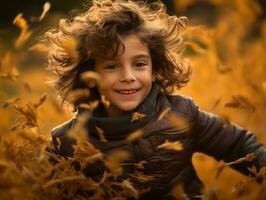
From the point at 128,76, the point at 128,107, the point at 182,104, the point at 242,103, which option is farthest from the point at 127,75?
the point at 242,103

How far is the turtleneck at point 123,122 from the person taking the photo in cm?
219

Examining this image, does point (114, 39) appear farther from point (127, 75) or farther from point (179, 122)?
point (179, 122)

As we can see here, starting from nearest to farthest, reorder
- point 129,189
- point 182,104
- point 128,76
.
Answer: point 129,189 < point 128,76 < point 182,104

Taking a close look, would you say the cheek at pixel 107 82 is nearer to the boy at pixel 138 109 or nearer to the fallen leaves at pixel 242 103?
the boy at pixel 138 109

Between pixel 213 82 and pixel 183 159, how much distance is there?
144cm

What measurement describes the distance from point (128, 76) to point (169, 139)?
0.90ft

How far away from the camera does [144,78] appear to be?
88.4 inches

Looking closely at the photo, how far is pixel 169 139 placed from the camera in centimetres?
225

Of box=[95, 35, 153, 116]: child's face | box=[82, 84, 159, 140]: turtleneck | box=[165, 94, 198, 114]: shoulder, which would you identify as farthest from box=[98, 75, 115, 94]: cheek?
box=[165, 94, 198, 114]: shoulder

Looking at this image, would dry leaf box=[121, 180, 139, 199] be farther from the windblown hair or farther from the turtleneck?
the windblown hair

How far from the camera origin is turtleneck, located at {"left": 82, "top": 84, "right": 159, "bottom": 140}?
2.19 m

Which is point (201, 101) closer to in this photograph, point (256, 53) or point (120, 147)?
point (256, 53)

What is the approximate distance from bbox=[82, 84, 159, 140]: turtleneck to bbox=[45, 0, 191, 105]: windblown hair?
213mm

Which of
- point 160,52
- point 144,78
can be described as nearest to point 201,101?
point 160,52
